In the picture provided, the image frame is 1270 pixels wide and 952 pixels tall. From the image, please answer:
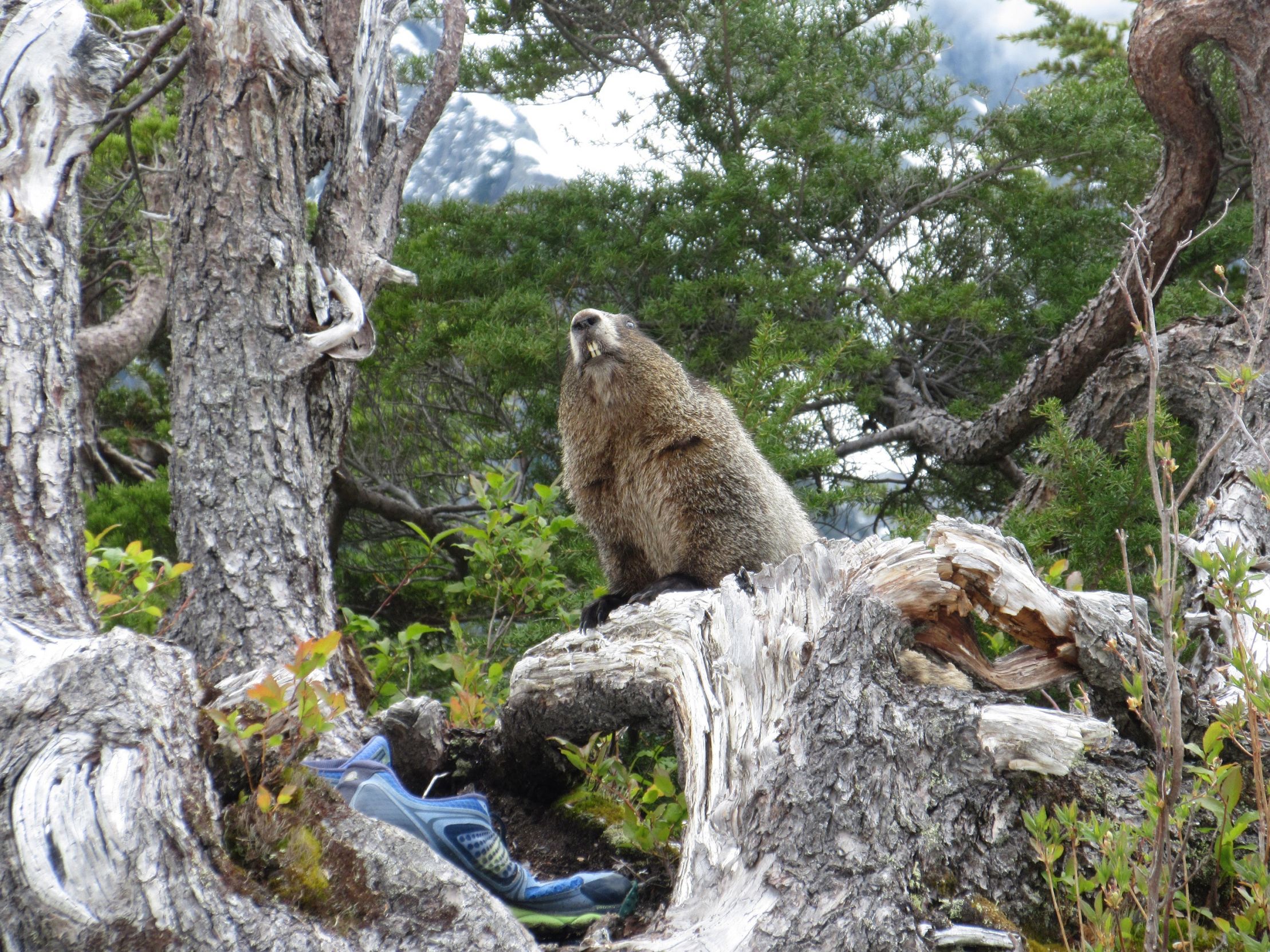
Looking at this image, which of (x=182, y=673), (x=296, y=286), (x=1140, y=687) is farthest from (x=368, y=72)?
(x=1140, y=687)

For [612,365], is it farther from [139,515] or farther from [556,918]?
[139,515]

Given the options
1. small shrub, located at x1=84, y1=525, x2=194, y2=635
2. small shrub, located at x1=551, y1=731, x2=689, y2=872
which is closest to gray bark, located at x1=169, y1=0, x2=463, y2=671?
small shrub, located at x1=84, y1=525, x2=194, y2=635

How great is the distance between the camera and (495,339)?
20.9 feet

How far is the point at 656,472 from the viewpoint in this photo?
4379 millimetres

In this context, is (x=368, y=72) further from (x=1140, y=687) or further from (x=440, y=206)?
(x=440, y=206)

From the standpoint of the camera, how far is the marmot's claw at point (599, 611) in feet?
12.9

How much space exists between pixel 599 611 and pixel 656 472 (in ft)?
2.33

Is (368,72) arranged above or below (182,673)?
above

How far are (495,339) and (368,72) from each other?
239cm

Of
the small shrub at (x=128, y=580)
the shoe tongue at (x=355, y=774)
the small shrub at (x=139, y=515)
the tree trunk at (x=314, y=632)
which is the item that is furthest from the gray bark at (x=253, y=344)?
the small shrub at (x=139, y=515)

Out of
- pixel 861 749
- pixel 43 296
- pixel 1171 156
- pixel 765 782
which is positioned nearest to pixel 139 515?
pixel 43 296

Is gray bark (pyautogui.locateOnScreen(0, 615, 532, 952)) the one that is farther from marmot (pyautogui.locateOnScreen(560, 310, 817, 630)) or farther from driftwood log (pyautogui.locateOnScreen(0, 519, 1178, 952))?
marmot (pyautogui.locateOnScreen(560, 310, 817, 630))

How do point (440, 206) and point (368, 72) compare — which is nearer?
point (368, 72)

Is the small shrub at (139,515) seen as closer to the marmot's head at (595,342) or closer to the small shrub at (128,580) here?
the small shrub at (128,580)
